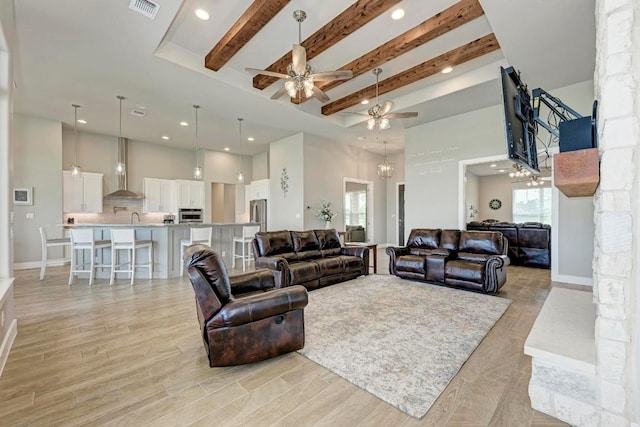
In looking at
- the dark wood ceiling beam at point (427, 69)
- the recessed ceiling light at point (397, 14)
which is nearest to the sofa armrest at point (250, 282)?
the recessed ceiling light at point (397, 14)

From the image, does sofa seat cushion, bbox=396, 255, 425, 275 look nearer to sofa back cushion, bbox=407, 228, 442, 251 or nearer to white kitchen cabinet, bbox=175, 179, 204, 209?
sofa back cushion, bbox=407, 228, 442, 251

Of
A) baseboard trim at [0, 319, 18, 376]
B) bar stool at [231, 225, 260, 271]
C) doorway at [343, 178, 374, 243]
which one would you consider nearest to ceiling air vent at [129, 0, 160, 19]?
baseboard trim at [0, 319, 18, 376]

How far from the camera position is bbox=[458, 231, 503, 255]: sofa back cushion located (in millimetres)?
4512

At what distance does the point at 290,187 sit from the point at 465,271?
4.85 meters

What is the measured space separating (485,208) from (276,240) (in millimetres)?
9595

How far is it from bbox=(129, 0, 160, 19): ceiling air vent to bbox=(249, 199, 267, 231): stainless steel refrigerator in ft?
19.4

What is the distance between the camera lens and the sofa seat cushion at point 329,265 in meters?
4.50

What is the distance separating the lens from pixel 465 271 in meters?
4.26

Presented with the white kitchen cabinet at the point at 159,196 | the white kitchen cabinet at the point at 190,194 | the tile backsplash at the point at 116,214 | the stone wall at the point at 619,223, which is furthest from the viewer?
the white kitchen cabinet at the point at 190,194

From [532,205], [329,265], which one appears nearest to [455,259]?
[329,265]

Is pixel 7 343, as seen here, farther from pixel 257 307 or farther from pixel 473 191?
pixel 473 191

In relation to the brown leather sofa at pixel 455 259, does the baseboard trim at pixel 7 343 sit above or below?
below

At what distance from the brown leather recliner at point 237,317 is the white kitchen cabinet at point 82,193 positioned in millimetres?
6948

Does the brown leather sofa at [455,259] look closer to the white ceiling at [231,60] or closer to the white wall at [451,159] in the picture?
the white wall at [451,159]
